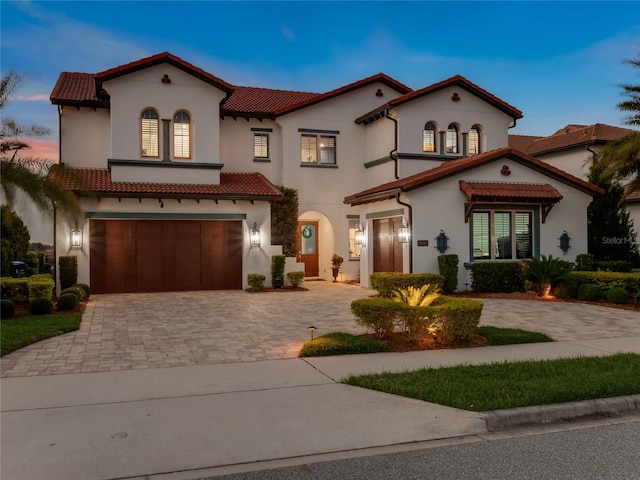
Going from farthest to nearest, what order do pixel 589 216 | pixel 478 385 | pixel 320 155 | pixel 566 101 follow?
pixel 566 101
pixel 320 155
pixel 589 216
pixel 478 385

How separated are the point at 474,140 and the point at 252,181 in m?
9.39

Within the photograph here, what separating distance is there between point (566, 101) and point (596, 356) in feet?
89.4

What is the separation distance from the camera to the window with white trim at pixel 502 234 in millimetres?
18984

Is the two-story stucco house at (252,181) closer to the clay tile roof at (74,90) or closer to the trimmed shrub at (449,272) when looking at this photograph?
the clay tile roof at (74,90)

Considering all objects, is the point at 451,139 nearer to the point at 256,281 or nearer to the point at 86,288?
the point at 256,281

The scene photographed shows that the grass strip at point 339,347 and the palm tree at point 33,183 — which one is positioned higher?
the palm tree at point 33,183

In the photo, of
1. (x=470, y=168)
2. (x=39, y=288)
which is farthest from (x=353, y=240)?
(x=39, y=288)

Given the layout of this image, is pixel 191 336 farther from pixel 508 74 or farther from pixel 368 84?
pixel 508 74

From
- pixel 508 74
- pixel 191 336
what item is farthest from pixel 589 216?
pixel 191 336

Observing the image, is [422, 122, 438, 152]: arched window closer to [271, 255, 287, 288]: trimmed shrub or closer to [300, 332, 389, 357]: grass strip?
[271, 255, 287, 288]: trimmed shrub

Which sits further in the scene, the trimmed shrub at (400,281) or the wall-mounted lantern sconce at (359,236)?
the wall-mounted lantern sconce at (359,236)

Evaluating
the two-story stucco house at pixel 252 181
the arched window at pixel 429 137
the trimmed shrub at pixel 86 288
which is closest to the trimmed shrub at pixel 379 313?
the two-story stucco house at pixel 252 181

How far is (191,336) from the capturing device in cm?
1079

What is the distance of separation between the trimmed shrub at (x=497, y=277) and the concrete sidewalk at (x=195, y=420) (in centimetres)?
1088
